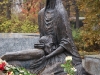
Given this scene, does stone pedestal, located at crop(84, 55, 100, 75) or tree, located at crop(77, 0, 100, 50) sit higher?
tree, located at crop(77, 0, 100, 50)

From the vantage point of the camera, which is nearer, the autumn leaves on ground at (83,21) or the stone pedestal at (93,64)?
the stone pedestal at (93,64)

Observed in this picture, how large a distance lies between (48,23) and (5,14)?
15.1 m

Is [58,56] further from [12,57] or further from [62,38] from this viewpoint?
[12,57]

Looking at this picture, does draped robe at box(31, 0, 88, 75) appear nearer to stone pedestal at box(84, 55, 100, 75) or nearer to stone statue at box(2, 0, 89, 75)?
stone statue at box(2, 0, 89, 75)

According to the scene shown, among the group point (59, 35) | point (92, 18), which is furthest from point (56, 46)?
point (92, 18)

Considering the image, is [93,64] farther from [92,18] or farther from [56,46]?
[92,18]

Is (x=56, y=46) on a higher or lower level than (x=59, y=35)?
lower

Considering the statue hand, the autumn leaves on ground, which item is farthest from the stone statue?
the autumn leaves on ground

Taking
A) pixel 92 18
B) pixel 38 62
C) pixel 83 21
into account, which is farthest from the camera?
pixel 83 21

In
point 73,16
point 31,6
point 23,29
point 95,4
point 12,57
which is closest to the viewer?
point 12,57

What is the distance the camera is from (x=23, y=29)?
56.3 feet

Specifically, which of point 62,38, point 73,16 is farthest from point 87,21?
point 73,16

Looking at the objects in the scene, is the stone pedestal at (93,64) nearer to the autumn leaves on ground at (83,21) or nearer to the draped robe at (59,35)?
the draped robe at (59,35)

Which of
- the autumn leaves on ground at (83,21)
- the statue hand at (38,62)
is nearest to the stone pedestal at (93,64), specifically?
the statue hand at (38,62)
